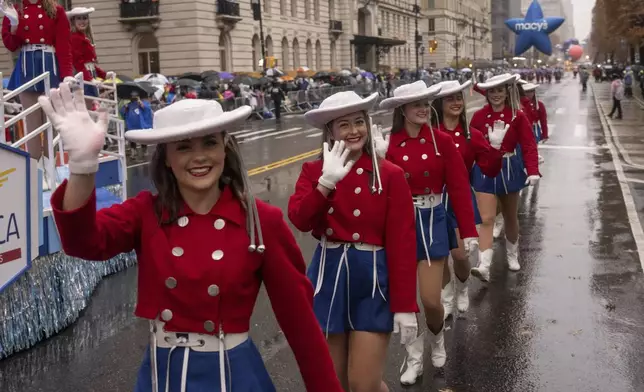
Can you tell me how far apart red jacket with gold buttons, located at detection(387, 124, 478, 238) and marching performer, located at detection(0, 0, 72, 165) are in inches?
161

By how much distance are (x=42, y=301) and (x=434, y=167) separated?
3402 mm

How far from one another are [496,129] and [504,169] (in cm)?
89

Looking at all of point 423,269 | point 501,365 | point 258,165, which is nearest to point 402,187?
point 423,269

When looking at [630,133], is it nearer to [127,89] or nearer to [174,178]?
[127,89]

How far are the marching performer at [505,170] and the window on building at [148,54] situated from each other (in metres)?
38.6

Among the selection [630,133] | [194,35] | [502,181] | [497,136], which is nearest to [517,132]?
[502,181]

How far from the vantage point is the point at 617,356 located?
577cm

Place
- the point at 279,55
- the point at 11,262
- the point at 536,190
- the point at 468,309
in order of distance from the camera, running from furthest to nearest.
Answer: the point at 279,55 → the point at 536,190 → the point at 468,309 → the point at 11,262

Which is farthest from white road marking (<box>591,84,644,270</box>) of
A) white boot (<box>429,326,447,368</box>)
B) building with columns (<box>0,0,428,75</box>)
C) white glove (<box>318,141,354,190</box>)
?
building with columns (<box>0,0,428,75</box>)

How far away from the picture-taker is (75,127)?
227cm

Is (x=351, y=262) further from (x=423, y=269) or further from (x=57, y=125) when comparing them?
(x=57, y=125)

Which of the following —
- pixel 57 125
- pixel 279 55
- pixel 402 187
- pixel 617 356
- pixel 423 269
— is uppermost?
pixel 279 55

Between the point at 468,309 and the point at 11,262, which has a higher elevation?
the point at 11,262

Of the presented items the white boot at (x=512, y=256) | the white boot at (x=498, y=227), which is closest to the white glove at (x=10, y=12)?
the white boot at (x=512, y=256)
